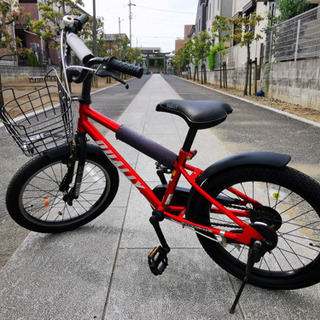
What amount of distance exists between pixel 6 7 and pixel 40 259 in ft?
30.8

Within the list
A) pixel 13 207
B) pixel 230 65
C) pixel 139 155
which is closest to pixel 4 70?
pixel 230 65

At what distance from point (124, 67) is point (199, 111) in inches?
20.3

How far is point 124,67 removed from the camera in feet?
5.82

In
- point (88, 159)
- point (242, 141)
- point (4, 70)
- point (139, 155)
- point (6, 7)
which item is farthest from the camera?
point (4, 70)

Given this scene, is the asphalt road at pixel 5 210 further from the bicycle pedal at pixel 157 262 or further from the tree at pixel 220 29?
the tree at pixel 220 29

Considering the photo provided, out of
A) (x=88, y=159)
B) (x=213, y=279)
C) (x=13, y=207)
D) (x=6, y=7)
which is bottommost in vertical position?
(x=213, y=279)

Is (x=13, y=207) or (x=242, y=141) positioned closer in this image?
(x=13, y=207)

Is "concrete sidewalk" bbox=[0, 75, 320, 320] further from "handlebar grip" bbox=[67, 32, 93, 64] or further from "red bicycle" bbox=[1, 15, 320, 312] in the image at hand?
"handlebar grip" bbox=[67, 32, 93, 64]

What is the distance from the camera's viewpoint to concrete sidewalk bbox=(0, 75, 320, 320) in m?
1.88

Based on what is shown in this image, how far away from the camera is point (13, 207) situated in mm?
2484

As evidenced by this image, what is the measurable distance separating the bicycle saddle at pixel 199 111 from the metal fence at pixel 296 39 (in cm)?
916

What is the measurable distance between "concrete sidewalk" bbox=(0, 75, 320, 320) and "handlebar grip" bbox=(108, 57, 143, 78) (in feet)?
4.64

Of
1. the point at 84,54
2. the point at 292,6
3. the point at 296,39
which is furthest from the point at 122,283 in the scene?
the point at 292,6

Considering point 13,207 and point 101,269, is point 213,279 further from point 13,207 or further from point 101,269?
point 13,207
